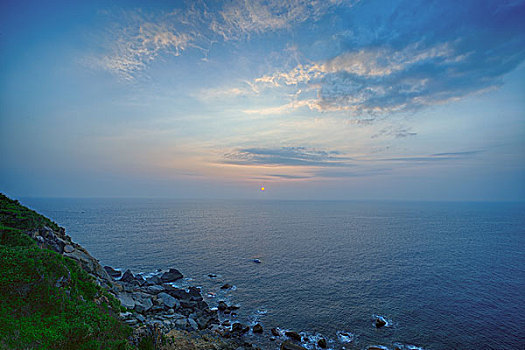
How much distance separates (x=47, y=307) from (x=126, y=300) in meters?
14.1

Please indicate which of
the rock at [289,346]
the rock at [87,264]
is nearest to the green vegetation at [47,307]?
Answer: the rock at [87,264]

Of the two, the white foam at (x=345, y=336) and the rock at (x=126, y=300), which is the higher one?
the rock at (x=126, y=300)

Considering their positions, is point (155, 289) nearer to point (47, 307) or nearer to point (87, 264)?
point (87, 264)

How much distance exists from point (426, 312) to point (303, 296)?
66.6 feet

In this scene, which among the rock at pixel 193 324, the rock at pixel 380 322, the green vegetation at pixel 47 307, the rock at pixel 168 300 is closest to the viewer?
the green vegetation at pixel 47 307

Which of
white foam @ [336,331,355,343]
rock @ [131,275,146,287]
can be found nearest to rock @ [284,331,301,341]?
white foam @ [336,331,355,343]

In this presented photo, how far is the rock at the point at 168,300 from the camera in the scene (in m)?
37.3

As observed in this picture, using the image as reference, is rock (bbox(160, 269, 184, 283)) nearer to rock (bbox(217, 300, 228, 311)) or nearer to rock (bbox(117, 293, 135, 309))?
rock (bbox(217, 300, 228, 311))

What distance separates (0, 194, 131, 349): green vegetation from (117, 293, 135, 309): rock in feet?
19.6

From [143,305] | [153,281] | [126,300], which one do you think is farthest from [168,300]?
[153,281]

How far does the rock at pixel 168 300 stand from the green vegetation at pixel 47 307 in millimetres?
12470

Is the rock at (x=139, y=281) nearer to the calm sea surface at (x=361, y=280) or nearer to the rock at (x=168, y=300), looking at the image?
the calm sea surface at (x=361, y=280)

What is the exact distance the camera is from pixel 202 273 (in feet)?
186

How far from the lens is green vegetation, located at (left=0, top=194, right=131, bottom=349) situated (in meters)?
17.6
